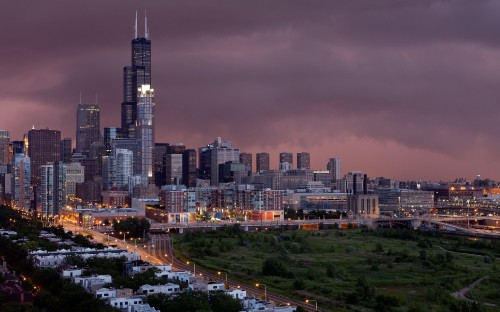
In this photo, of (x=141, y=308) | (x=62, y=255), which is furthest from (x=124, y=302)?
(x=62, y=255)

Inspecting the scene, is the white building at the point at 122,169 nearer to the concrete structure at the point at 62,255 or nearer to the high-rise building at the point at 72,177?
the high-rise building at the point at 72,177

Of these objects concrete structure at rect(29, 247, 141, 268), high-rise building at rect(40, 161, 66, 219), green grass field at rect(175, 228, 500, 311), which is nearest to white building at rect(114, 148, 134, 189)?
high-rise building at rect(40, 161, 66, 219)

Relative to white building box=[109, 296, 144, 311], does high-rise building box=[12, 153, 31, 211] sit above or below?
above

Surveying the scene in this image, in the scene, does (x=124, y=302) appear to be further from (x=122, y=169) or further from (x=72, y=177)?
(x=122, y=169)

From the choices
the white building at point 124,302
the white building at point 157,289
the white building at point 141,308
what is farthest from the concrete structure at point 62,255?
the white building at point 141,308

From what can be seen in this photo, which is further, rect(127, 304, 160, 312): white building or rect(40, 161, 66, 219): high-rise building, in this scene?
rect(40, 161, 66, 219): high-rise building

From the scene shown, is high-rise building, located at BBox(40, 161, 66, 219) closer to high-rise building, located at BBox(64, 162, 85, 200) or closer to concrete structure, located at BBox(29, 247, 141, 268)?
high-rise building, located at BBox(64, 162, 85, 200)

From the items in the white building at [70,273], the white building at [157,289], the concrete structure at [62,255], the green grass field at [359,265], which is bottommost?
the green grass field at [359,265]

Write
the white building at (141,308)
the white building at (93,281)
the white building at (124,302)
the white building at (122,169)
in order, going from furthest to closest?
the white building at (122,169), the white building at (93,281), the white building at (124,302), the white building at (141,308)
